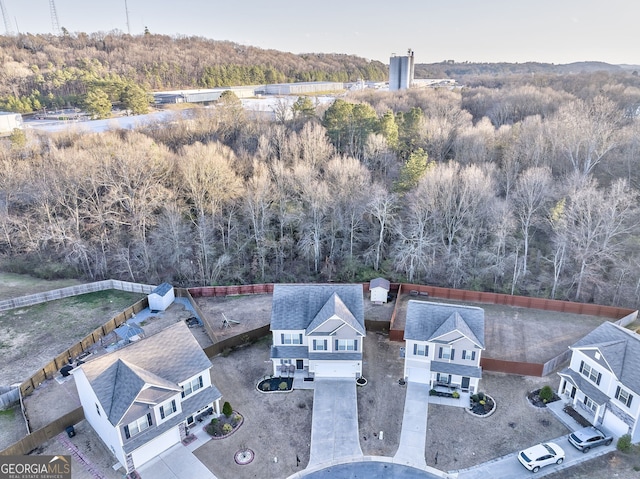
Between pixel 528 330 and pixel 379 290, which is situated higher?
pixel 379 290

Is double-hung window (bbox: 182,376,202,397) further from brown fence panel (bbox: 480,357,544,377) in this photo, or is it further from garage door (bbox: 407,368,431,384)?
brown fence panel (bbox: 480,357,544,377)

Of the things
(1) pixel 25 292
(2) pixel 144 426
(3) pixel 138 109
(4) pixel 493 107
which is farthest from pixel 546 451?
(3) pixel 138 109

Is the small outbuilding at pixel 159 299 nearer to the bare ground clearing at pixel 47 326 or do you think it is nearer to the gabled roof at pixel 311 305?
the bare ground clearing at pixel 47 326

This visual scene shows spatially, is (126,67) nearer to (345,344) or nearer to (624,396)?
(345,344)

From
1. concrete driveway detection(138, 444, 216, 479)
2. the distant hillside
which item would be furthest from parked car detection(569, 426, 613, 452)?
the distant hillside

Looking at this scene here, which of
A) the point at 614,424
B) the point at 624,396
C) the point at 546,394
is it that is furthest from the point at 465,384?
the point at 624,396

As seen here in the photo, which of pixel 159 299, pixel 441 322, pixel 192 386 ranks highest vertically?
pixel 441 322
